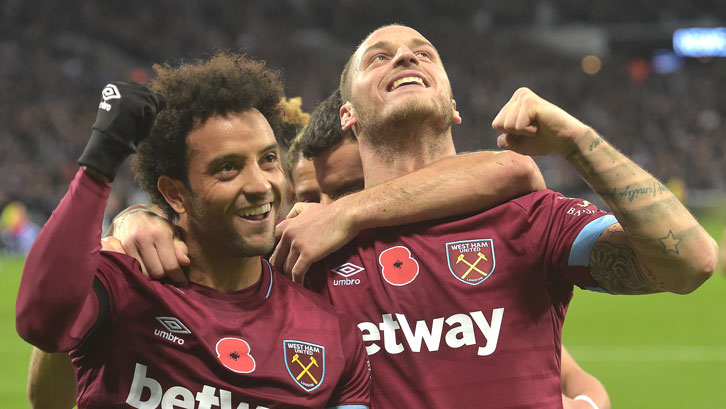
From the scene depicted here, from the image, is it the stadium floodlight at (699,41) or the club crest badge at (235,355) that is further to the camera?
the stadium floodlight at (699,41)

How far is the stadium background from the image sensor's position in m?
27.2

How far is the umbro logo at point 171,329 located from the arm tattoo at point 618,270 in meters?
1.34

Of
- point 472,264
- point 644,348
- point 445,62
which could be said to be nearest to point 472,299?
point 472,264

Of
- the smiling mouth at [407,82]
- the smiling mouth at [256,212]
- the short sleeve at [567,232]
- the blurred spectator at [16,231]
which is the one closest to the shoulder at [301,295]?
the smiling mouth at [256,212]

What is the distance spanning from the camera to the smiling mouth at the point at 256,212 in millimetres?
2615

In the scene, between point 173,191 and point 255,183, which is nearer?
point 255,183

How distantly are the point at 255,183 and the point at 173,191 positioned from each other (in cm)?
31

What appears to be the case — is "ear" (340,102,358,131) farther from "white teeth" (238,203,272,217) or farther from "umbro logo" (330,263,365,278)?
"white teeth" (238,203,272,217)

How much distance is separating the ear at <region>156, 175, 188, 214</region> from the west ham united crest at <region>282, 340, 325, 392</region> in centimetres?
55

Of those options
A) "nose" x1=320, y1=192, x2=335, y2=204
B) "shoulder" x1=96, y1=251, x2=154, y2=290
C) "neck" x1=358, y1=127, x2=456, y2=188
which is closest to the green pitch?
"nose" x1=320, y1=192, x2=335, y2=204

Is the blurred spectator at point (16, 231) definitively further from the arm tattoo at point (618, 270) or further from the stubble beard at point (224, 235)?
the arm tattoo at point (618, 270)

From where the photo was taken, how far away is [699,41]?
3922cm

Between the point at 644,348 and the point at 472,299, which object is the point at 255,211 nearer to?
the point at 472,299

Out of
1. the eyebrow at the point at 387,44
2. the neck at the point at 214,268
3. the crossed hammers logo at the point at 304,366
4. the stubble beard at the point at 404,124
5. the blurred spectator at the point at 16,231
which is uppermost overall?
the blurred spectator at the point at 16,231
